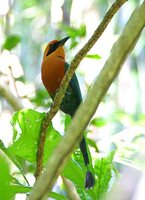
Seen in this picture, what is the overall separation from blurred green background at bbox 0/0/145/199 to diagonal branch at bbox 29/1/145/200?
3.07 feet

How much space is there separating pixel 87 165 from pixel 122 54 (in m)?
0.91

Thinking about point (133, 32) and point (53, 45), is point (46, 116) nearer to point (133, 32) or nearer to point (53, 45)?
point (133, 32)

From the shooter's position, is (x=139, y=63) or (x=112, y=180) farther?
(x=139, y=63)

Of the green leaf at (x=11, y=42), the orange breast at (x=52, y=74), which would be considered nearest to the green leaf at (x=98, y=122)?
the orange breast at (x=52, y=74)

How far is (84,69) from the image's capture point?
3359 millimetres

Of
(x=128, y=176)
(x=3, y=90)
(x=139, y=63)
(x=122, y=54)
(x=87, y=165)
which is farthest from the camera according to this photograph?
(x=139, y=63)

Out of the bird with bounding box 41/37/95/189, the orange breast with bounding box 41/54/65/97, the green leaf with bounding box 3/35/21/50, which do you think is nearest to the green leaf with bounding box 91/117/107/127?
the bird with bounding box 41/37/95/189

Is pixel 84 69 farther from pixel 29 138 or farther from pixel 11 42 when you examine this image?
pixel 29 138

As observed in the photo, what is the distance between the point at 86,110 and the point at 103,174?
0.95 metres

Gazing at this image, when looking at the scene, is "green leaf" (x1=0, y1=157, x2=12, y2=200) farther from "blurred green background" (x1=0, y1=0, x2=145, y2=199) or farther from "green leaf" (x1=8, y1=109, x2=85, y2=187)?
"blurred green background" (x1=0, y1=0, x2=145, y2=199)

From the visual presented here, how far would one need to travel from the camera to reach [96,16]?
15.4ft

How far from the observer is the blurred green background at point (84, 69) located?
2348 millimetres

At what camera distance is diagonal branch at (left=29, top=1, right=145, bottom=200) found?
43 cm

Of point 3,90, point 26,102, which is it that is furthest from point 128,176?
point 26,102
